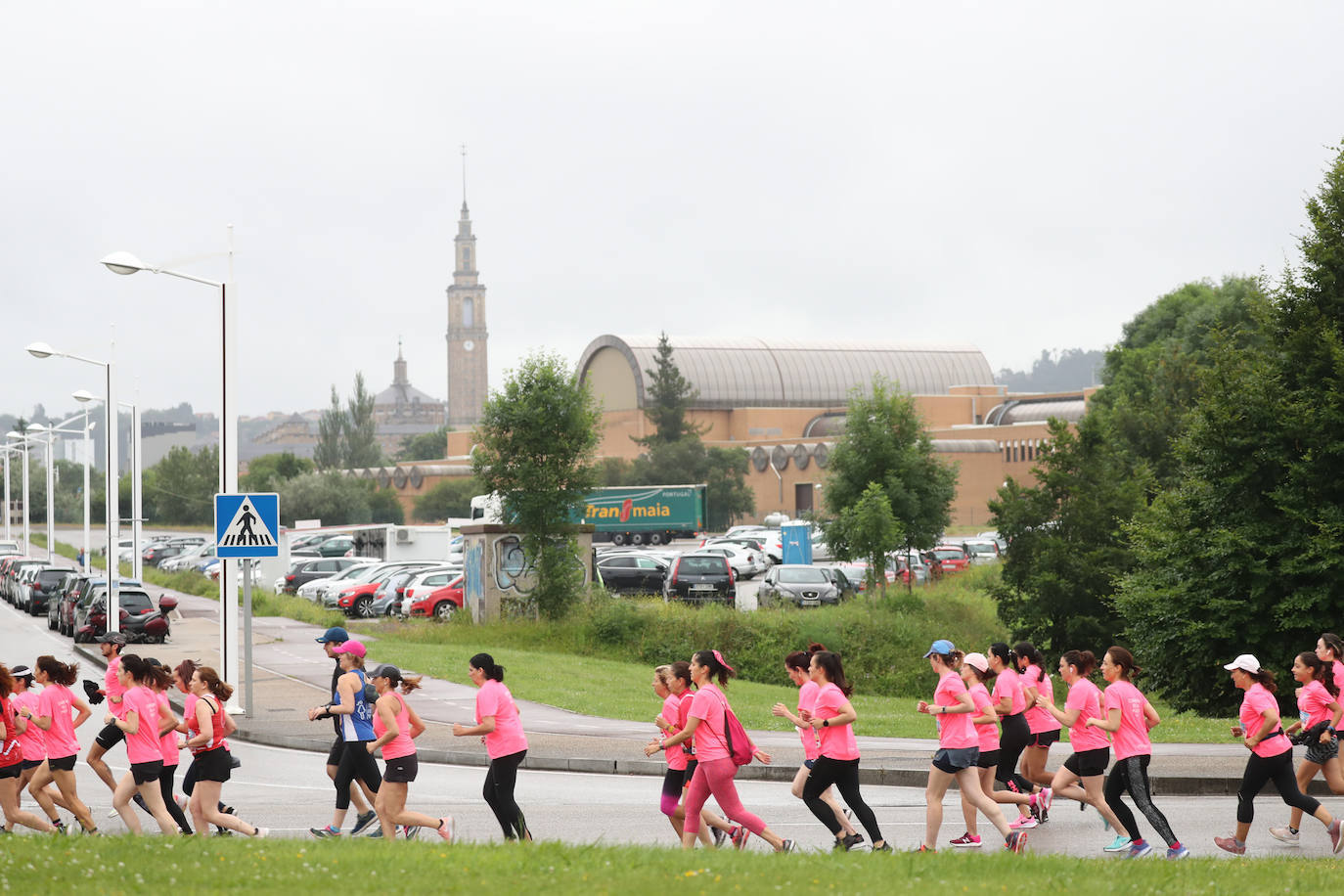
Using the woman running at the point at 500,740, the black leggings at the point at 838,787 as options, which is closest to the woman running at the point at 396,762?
the woman running at the point at 500,740

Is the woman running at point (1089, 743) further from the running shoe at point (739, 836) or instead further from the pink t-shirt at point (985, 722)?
the running shoe at point (739, 836)

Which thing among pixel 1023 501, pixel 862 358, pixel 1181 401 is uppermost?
pixel 862 358

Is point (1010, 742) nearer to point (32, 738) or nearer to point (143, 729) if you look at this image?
point (143, 729)

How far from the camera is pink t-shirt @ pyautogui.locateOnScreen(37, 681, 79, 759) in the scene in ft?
36.3

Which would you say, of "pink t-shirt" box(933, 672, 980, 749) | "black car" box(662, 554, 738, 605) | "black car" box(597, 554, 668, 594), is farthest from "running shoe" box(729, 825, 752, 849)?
"black car" box(597, 554, 668, 594)

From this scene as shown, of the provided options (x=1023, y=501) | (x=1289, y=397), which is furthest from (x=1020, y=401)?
(x=1289, y=397)

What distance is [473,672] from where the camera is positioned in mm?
10055

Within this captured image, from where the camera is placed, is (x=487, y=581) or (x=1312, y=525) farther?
(x=487, y=581)

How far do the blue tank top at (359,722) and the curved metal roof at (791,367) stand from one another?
3744 inches

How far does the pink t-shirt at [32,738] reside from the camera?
11.0 m

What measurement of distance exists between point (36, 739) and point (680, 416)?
91275 mm

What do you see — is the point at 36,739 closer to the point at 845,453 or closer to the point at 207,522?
the point at 845,453

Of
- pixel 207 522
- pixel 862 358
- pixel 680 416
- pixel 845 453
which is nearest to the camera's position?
pixel 845 453

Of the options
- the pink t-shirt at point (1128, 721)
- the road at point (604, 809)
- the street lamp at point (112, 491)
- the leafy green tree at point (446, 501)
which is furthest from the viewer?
the leafy green tree at point (446, 501)
